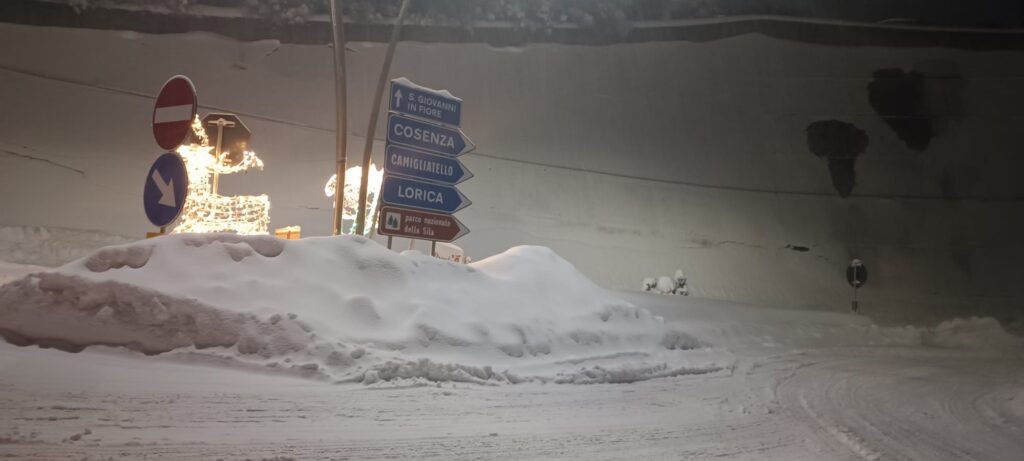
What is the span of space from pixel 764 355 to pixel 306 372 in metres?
7.75

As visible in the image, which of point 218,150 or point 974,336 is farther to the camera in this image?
point 974,336

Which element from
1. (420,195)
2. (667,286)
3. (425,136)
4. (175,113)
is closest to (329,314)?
(175,113)

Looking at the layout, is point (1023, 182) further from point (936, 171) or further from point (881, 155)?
point (881, 155)

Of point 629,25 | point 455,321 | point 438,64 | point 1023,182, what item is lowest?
point 455,321

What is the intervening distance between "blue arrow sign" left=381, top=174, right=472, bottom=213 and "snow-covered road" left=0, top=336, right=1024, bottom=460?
11.7ft

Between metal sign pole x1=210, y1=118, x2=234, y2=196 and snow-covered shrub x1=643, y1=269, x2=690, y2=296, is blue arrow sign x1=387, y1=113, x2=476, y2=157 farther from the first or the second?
snow-covered shrub x1=643, y1=269, x2=690, y2=296

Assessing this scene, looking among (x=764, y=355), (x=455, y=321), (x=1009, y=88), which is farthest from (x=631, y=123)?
(x=455, y=321)

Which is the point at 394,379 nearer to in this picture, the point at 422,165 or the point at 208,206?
the point at 422,165

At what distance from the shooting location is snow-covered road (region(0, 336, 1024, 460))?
3.75 m

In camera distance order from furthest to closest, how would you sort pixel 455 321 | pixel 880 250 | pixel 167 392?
pixel 880 250
pixel 455 321
pixel 167 392

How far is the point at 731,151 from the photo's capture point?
28000 mm

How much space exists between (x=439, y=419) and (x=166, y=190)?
12.0ft

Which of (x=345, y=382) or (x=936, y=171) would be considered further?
(x=936, y=171)

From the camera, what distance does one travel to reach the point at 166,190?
6.50 meters
